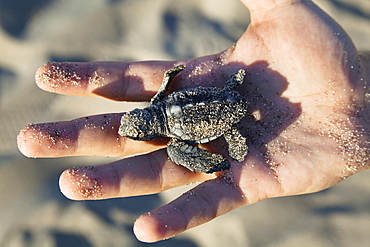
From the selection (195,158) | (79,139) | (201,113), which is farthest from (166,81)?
(79,139)

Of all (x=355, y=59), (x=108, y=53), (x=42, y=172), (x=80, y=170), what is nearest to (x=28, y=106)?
(x=42, y=172)

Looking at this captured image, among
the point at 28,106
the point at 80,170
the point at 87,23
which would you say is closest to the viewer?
the point at 80,170

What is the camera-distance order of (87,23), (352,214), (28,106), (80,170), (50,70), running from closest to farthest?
(80,170) < (50,70) < (352,214) < (28,106) < (87,23)

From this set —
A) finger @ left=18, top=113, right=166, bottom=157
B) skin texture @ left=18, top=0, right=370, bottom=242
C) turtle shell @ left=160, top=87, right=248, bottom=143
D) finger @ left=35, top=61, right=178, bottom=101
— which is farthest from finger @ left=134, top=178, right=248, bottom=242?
finger @ left=35, top=61, right=178, bottom=101

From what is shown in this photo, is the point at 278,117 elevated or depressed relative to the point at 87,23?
→ depressed

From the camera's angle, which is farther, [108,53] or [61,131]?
[108,53]

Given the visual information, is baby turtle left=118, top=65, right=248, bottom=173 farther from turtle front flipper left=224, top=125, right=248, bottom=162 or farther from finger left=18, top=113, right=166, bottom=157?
finger left=18, top=113, right=166, bottom=157

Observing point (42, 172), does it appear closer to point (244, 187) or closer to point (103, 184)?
point (103, 184)
